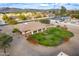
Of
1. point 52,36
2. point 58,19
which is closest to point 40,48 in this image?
point 52,36

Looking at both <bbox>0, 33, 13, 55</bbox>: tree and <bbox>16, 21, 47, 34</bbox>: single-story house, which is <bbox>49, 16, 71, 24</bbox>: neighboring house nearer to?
<bbox>16, 21, 47, 34</bbox>: single-story house

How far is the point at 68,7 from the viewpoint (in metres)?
0.97

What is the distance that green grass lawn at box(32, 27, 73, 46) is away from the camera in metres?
0.96

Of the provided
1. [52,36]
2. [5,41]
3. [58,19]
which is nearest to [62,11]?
[58,19]

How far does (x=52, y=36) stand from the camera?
0.97 meters

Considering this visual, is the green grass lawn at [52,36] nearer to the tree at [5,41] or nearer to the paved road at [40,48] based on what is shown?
the paved road at [40,48]

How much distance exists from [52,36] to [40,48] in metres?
0.10

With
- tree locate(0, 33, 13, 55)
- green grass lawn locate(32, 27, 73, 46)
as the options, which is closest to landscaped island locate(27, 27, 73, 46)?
green grass lawn locate(32, 27, 73, 46)

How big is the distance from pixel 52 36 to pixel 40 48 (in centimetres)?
Result: 10

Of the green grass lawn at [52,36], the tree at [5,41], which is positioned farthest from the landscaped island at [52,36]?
the tree at [5,41]

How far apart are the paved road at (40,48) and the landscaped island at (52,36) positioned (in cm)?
2

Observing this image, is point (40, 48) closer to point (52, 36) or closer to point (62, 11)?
point (52, 36)

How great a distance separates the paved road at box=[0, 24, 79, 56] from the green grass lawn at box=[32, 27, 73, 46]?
3cm

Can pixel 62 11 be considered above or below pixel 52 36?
above
